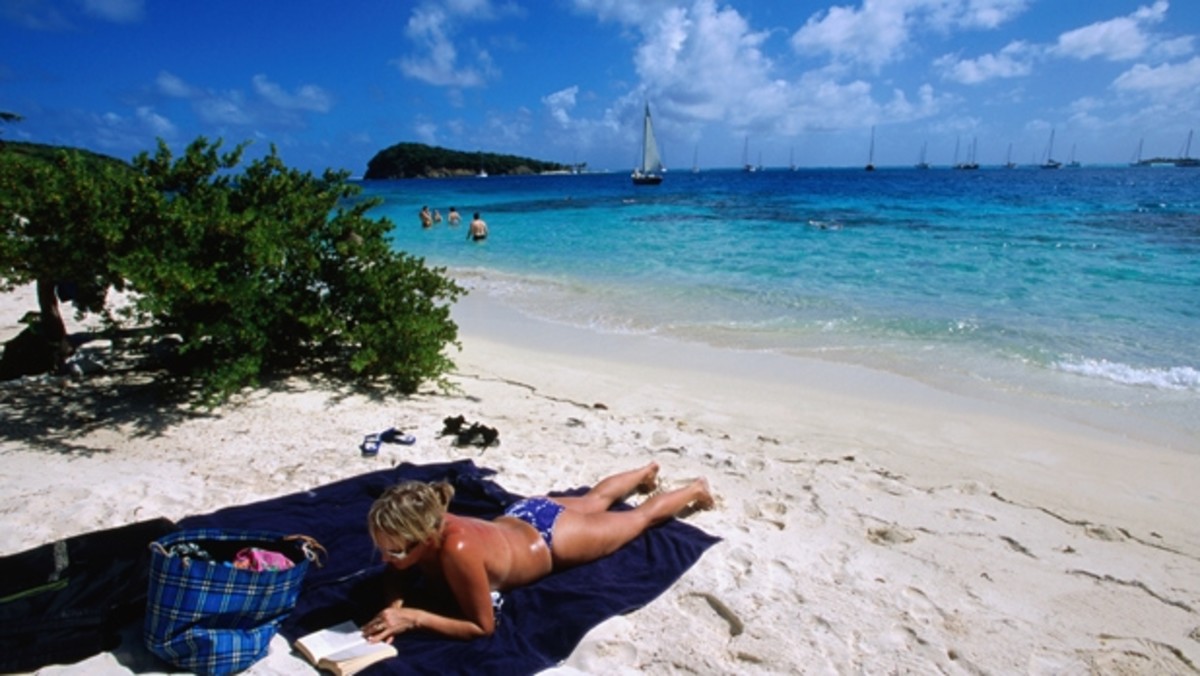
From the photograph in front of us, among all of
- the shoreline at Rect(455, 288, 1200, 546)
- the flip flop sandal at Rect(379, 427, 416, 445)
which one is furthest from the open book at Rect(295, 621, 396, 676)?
the shoreline at Rect(455, 288, 1200, 546)

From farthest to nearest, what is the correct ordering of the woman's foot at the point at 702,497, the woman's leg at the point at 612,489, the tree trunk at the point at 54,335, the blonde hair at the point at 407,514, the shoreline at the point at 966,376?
the tree trunk at the point at 54,335, the shoreline at the point at 966,376, the woman's foot at the point at 702,497, the woman's leg at the point at 612,489, the blonde hair at the point at 407,514

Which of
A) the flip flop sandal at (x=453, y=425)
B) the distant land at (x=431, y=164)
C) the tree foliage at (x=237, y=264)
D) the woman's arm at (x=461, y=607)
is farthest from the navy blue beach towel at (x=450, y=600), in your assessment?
the distant land at (x=431, y=164)

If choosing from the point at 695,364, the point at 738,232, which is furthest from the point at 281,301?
the point at 738,232

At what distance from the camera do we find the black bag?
2980 millimetres

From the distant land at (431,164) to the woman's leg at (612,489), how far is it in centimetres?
13560

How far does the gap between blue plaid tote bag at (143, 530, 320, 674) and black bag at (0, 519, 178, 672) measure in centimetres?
26

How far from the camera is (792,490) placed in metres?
4.96

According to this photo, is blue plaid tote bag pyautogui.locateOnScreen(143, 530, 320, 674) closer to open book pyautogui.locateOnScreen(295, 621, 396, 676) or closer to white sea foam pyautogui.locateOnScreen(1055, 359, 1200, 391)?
open book pyautogui.locateOnScreen(295, 621, 396, 676)

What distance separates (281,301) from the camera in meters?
6.44

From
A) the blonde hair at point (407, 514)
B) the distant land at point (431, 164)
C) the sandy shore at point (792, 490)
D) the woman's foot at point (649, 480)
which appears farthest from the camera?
the distant land at point (431, 164)

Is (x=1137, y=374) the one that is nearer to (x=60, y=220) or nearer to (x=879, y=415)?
(x=879, y=415)

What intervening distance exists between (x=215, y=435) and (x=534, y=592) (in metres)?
3.56

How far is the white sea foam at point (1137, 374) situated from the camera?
25.1 ft

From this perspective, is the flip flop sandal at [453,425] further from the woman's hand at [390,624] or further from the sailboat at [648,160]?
the sailboat at [648,160]
